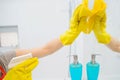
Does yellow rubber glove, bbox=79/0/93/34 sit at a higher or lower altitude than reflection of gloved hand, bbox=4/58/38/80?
higher

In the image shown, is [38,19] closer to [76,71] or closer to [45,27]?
[45,27]

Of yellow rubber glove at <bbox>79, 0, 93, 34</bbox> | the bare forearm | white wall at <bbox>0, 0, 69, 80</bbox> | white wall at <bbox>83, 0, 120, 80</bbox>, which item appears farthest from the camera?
white wall at <bbox>0, 0, 69, 80</bbox>

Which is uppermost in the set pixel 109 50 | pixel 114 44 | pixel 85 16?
pixel 85 16

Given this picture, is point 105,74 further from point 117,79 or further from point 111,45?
point 111,45

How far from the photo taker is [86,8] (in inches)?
23.4

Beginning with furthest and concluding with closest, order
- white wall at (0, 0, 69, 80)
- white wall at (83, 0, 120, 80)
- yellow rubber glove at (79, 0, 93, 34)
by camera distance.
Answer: white wall at (0, 0, 69, 80) < white wall at (83, 0, 120, 80) < yellow rubber glove at (79, 0, 93, 34)

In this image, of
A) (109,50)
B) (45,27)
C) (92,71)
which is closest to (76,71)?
(92,71)

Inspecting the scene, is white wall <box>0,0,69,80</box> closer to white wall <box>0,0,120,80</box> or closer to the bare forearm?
white wall <box>0,0,120,80</box>

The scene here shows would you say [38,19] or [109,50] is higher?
[38,19]

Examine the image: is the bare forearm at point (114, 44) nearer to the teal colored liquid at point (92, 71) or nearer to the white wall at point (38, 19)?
the teal colored liquid at point (92, 71)

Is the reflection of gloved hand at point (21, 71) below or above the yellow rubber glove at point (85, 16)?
below

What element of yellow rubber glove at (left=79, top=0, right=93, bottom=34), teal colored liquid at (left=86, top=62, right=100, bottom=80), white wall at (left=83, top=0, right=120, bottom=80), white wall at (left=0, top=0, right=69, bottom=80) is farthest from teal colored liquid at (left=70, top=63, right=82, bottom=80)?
white wall at (left=0, top=0, right=69, bottom=80)

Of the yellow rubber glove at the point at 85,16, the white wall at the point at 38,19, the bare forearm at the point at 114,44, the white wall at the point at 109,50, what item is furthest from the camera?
the white wall at the point at 38,19

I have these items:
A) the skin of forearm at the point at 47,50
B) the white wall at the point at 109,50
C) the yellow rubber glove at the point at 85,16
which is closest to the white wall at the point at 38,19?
the white wall at the point at 109,50
